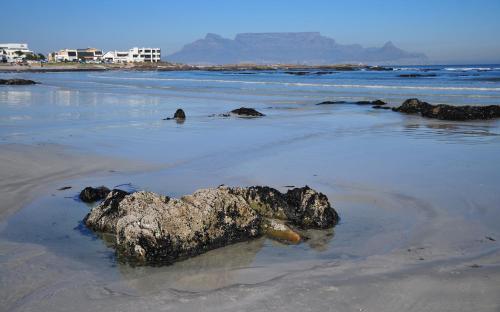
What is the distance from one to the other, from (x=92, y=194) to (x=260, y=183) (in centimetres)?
253

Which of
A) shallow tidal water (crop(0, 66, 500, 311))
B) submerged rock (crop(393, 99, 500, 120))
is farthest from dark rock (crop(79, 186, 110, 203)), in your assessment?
submerged rock (crop(393, 99, 500, 120))

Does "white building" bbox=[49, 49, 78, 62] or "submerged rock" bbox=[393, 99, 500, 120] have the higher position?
"white building" bbox=[49, 49, 78, 62]

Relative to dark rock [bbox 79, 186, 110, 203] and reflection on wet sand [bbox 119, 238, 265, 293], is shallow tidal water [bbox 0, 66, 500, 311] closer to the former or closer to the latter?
reflection on wet sand [bbox 119, 238, 265, 293]

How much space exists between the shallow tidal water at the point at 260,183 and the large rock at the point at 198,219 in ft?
0.51

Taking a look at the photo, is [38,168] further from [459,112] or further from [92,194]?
[459,112]

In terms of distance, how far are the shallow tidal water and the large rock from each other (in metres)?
0.16

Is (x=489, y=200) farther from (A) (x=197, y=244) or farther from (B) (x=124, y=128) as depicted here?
(B) (x=124, y=128)

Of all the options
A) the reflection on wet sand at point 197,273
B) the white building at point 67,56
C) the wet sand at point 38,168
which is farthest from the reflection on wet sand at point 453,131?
the white building at point 67,56

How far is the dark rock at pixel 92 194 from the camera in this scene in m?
6.79

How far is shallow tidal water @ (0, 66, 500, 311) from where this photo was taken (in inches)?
174

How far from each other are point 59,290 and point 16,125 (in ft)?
38.6

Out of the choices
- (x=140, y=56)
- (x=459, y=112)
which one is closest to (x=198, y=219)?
(x=459, y=112)

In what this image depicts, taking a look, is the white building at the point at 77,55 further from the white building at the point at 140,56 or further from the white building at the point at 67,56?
the white building at the point at 140,56

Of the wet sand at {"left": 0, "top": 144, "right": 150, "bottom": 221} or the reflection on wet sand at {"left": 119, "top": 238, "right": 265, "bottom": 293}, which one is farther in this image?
the wet sand at {"left": 0, "top": 144, "right": 150, "bottom": 221}
